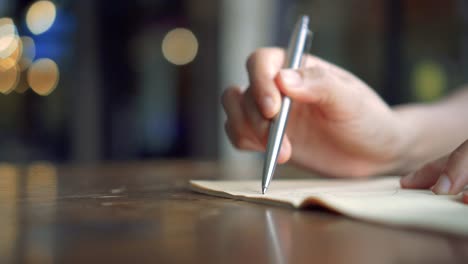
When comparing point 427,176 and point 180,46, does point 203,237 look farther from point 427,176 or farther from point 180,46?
point 180,46

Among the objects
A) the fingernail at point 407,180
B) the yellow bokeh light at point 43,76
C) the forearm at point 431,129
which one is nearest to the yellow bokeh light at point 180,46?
the yellow bokeh light at point 43,76

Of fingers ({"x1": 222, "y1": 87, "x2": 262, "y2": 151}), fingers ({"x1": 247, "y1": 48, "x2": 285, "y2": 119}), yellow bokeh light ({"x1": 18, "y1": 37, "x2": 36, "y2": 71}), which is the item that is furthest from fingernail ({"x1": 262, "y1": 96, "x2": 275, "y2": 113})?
yellow bokeh light ({"x1": 18, "y1": 37, "x2": 36, "y2": 71})

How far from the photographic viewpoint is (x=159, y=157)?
133 inches

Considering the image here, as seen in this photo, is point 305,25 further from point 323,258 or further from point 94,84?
point 94,84

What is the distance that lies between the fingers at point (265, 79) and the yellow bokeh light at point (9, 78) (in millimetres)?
2610

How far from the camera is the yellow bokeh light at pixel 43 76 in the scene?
2.96 m

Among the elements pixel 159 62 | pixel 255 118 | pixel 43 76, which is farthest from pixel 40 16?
pixel 255 118

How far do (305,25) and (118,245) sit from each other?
40cm

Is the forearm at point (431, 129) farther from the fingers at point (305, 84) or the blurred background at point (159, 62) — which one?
the blurred background at point (159, 62)

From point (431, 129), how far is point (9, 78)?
2549 millimetres

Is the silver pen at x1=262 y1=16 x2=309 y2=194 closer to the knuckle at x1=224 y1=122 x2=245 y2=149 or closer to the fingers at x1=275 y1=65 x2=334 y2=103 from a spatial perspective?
the fingers at x1=275 y1=65 x2=334 y2=103

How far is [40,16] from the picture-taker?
9.78 feet

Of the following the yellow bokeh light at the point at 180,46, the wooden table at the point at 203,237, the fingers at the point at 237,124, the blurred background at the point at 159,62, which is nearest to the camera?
the wooden table at the point at 203,237

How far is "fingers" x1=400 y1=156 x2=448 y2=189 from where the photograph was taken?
0.44 metres
